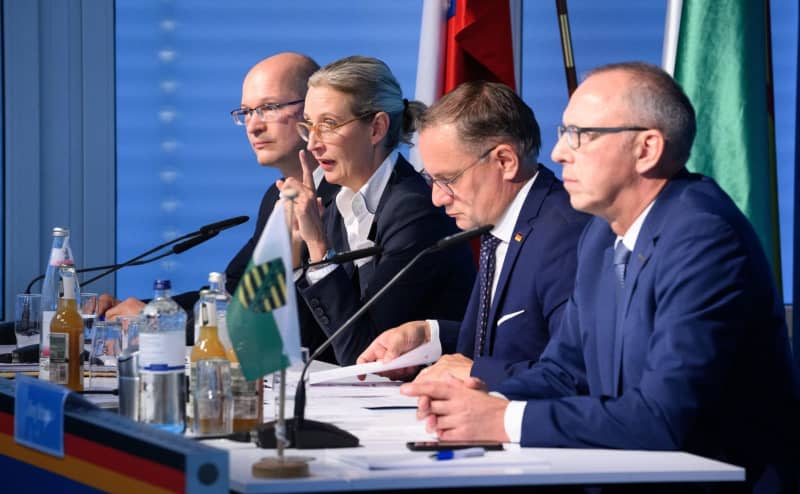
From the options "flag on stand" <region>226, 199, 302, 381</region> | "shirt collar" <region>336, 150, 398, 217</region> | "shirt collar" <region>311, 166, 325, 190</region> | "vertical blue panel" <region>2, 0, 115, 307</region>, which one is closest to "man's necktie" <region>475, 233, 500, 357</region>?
"shirt collar" <region>336, 150, 398, 217</region>

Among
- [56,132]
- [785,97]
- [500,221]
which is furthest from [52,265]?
[785,97]

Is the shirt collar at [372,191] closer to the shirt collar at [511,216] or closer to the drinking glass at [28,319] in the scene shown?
the shirt collar at [511,216]

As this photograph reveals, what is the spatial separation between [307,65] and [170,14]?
4.47 feet

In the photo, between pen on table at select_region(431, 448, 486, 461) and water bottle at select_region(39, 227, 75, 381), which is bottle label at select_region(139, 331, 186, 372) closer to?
pen on table at select_region(431, 448, 486, 461)

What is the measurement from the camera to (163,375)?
207cm

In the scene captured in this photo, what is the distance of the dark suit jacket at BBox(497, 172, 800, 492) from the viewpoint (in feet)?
6.57

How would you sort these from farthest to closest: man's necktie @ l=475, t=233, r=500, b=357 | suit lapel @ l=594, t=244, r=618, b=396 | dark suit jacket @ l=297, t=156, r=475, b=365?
dark suit jacket @ l=297, t=156, r=475, b=365, man's necktie @ l=475, t=233, r=500, b=357, suit lapel @ l=594, t=244, r=618, b=396

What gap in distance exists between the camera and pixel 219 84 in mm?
5273

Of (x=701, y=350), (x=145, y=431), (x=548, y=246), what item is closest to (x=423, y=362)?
(x=548, y=246)

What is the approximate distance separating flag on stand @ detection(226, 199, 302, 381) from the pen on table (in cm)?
26

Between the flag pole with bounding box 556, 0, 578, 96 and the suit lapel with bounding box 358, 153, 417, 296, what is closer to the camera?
the suit lapel with bounding box 358, 153, 417, 296

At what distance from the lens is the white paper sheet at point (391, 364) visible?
2.79m

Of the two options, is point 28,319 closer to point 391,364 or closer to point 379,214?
point 379,214

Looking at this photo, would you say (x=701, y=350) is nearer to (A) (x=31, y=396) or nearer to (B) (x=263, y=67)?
(A) (x=31, y=396)
